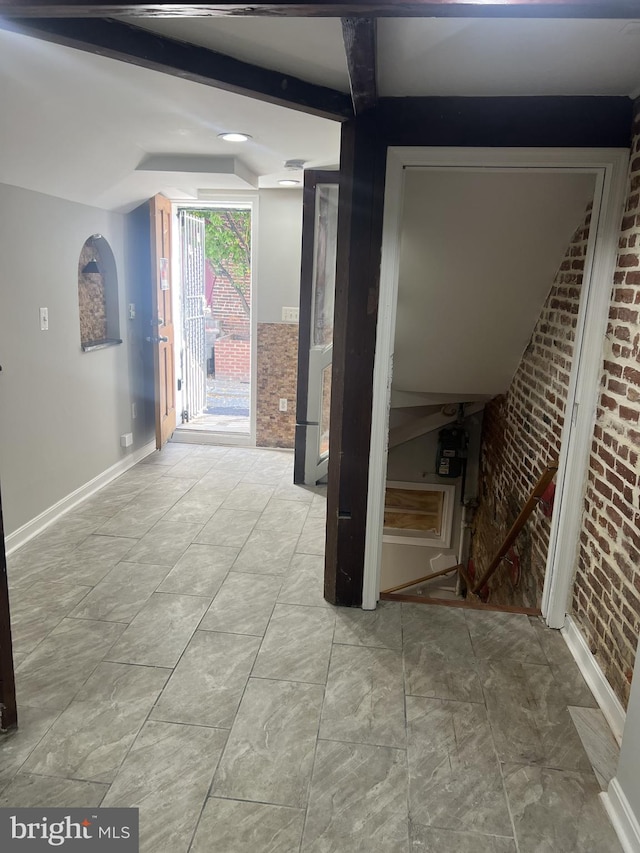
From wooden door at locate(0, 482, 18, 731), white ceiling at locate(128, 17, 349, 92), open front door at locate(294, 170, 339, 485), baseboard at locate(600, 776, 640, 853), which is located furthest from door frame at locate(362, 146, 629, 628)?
open front door at locate(294, 170, 339, 485)

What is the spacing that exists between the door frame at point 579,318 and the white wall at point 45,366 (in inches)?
74.7

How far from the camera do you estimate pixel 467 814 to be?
5.57ft

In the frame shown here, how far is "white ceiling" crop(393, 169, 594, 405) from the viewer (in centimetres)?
269

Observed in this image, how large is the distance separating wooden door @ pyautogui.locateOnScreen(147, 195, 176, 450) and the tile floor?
1778mm

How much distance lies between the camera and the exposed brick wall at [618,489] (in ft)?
6.62

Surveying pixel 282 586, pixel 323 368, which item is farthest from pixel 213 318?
pixel 282 586

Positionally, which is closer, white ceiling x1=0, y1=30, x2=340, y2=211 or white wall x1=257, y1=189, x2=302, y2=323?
white ceiling x1=0, y1=30, x2=340, y2=211

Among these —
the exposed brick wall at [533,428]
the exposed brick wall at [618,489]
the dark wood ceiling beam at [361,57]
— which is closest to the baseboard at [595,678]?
the exposed brick wall at [618,489]

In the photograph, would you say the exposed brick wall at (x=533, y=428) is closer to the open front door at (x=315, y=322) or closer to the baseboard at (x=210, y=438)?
the open front door at (x=315, y=322)

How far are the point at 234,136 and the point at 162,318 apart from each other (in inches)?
76.4

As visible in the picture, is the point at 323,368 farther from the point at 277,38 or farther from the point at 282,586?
the point at 277,38

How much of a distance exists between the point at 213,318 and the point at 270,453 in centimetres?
292

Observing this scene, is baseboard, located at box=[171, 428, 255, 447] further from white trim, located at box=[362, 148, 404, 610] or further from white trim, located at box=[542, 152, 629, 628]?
white trim, located at box=[542, 152, 629, 628]

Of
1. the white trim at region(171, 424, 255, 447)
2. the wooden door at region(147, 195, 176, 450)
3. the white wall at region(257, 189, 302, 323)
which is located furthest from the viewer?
the white trim at region(171, 424, 255, 447)
